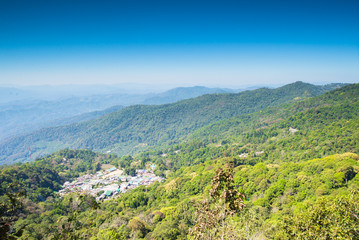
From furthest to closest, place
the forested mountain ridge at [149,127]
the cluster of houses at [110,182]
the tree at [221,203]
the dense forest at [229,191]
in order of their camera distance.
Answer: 1. the forested mountain ridge at [149,127]
2. the cluster of houses at [110,182]
3. the dense forest at [229,191]
4. the tree at [221,203]

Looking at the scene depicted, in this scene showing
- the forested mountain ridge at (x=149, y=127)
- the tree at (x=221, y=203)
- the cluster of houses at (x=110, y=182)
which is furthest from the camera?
the forested mountain ridge at (x=149, y=127)

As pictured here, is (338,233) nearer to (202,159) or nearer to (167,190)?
(167,190)

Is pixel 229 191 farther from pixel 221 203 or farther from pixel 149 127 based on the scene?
pixel 149 127

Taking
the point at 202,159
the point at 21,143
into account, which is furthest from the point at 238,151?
the point at 21,143

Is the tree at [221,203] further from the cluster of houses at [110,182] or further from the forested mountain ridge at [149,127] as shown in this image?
the forested mountain ridge at [149,127]

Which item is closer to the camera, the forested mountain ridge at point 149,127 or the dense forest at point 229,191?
the dense forest at point 229,191

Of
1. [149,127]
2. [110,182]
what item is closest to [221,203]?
[110,182]

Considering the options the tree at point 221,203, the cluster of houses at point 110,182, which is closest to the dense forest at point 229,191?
the tree at point 221,203
